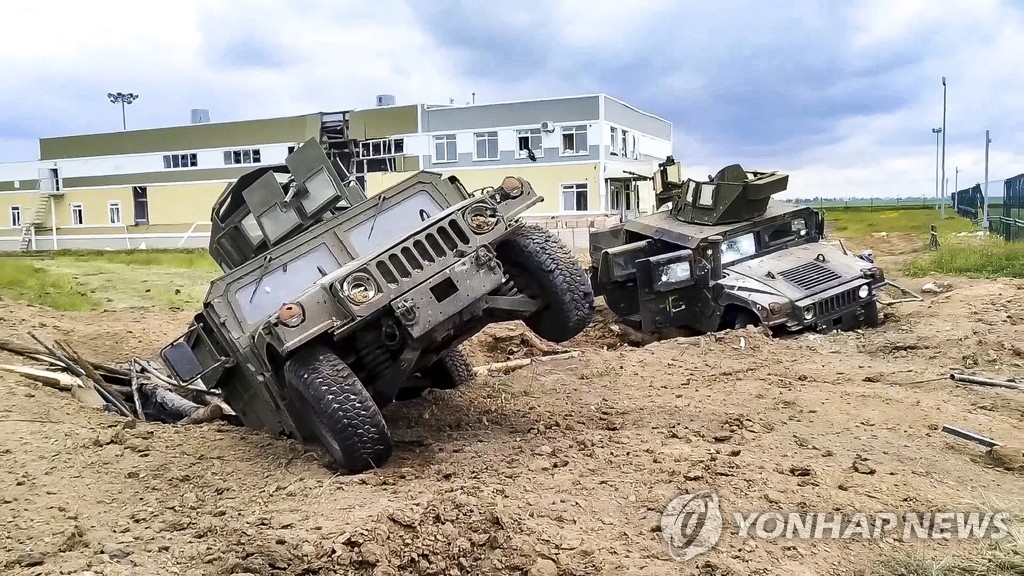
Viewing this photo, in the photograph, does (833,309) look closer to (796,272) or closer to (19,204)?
(796,272)

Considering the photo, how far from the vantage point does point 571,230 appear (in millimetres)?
22516

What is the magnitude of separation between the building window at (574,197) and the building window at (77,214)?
22501 millimetres

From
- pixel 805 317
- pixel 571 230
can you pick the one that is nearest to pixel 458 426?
A: pixel 805 317

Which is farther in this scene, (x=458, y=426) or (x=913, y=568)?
(x=458, y=426)

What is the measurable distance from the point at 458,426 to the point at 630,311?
14.5ft

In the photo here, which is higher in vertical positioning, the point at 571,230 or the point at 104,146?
the point at 104,146

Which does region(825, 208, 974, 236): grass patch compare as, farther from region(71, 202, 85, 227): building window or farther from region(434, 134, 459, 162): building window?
region(71, 202, 85, 227): building window

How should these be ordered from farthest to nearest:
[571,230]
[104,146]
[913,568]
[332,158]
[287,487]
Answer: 1. [104,146]
2. [571,230]
3. [332,158]
4. [287,487]
5. [913,568]

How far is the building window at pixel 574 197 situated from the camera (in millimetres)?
30031

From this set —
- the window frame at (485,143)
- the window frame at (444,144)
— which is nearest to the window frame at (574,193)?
the window frame at (485,143)

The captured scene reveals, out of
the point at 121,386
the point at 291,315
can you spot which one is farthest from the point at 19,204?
the point at 291,315

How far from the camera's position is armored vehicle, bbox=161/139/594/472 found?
5047mm

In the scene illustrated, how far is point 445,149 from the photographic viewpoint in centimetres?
3141

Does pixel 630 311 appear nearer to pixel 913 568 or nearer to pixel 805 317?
pixel 805 317
